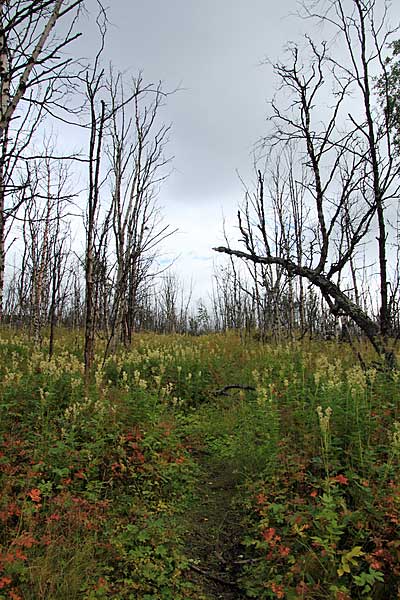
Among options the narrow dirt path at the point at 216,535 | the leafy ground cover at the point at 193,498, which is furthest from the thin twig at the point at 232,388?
the narrow dirt path at the point at 216,535

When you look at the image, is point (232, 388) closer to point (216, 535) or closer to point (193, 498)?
point (193, 498)

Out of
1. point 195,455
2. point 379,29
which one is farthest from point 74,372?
point 379,29

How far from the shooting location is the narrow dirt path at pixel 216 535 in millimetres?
3127

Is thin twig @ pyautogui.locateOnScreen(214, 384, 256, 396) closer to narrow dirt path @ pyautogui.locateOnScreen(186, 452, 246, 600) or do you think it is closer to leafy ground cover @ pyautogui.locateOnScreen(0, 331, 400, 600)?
leafy ground cover @ pyautogui.locateOnScreen(0, 331, 400, 600)

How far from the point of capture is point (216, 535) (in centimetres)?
373

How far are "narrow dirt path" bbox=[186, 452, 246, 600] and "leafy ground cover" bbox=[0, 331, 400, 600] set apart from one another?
0.6 inches

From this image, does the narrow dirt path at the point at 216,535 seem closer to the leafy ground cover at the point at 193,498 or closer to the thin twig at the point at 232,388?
the leafy ground cover at the point at 193,498

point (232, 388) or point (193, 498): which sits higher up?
point (232, 388)

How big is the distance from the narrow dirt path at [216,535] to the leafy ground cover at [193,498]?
0.05 ft

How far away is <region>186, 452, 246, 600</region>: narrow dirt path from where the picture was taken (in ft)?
10.3

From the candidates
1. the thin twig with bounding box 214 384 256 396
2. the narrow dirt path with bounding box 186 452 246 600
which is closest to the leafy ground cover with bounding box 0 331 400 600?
the narrow dirt path with bounding box 186 452 246 600

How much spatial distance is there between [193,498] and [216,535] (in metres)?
0.65

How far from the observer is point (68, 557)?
293 centimetres

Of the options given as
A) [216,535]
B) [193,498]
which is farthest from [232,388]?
[216,535]
